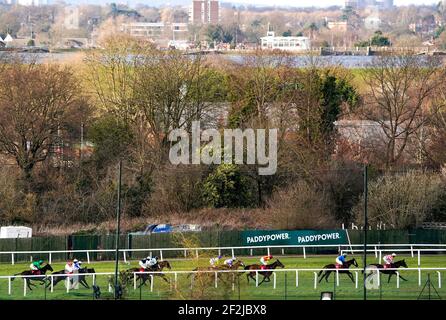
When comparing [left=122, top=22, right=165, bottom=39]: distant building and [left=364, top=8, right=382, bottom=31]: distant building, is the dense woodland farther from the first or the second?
[left=364, top=8, right=382, bottom=31]: distant building

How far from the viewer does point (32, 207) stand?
950 inches

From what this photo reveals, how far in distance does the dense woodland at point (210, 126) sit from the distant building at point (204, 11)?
75.0 meters

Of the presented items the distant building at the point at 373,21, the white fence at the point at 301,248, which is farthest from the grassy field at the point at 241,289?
the distant building at the point at 373,21

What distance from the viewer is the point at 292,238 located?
2138 cm

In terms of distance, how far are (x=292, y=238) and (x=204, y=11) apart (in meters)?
89.8

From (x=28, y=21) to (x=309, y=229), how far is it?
219 feet

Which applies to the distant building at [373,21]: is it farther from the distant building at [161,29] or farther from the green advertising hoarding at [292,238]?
the green advertising hoarding at [292,238]

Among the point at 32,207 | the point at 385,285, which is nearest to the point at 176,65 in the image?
the point at 32,207

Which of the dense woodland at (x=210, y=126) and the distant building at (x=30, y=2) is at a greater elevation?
the dense woodland at (x=210, y=126)

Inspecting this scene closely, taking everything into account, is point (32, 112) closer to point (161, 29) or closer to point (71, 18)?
point (161, 29)

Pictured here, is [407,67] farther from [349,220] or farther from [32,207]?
[32,207]

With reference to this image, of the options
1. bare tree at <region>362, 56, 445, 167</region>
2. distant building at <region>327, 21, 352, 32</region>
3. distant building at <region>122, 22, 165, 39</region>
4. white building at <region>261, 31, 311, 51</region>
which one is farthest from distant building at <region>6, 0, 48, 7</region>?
bare tree at <region>362, 56, 445, 167</region>

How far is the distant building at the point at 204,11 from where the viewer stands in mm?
108500

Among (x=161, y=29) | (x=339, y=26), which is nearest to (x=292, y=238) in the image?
(x=161, y=29)
